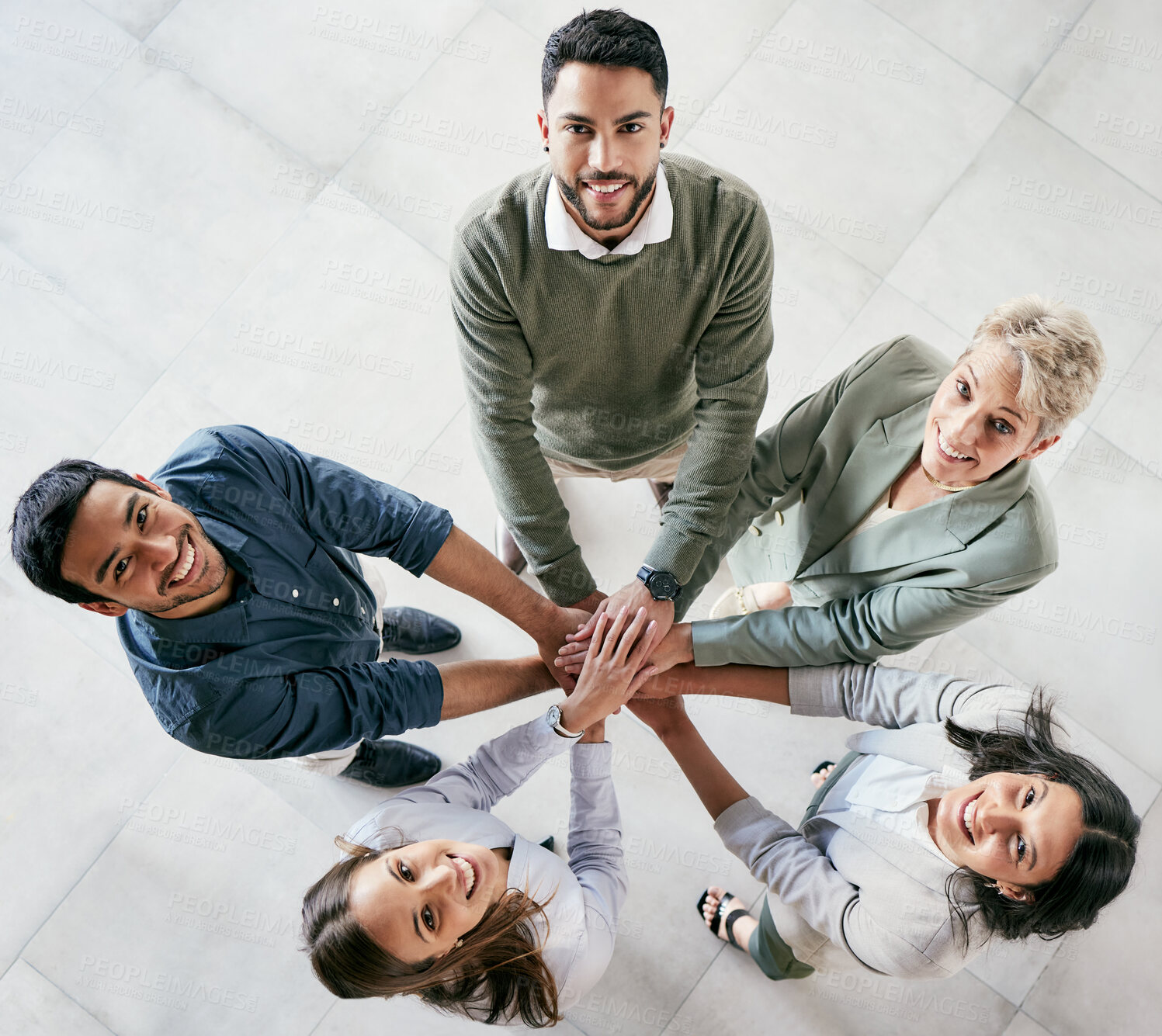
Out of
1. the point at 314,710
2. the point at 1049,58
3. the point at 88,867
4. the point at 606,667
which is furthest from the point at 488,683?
the point at 1049,58

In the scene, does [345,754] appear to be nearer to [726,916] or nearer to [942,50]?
[726,916]

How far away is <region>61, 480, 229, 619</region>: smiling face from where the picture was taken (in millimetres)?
1669

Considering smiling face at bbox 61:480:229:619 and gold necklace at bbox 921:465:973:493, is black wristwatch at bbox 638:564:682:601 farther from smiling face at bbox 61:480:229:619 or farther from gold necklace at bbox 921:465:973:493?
smiling face at bbox 61:480:229:619

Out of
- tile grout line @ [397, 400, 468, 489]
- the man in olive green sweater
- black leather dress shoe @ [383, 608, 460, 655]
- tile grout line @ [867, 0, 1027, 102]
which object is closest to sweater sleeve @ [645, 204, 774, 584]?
the man in olive green sweater

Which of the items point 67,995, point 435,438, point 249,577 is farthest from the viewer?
point 435,438

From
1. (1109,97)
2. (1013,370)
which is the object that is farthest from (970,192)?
(1013,370)

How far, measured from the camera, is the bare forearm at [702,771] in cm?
234

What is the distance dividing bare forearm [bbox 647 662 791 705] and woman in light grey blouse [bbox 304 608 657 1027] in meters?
0.13

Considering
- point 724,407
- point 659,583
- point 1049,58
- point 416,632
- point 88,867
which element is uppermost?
point 1049,58

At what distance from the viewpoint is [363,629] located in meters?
2.27

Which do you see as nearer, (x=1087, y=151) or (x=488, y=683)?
(x=488, y=683)

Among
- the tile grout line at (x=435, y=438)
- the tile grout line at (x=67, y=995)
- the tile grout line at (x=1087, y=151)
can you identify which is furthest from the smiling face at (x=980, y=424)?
the tile grout line at (x=67, y=995)

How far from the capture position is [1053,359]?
1.74 meters

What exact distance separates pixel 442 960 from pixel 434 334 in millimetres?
2292
